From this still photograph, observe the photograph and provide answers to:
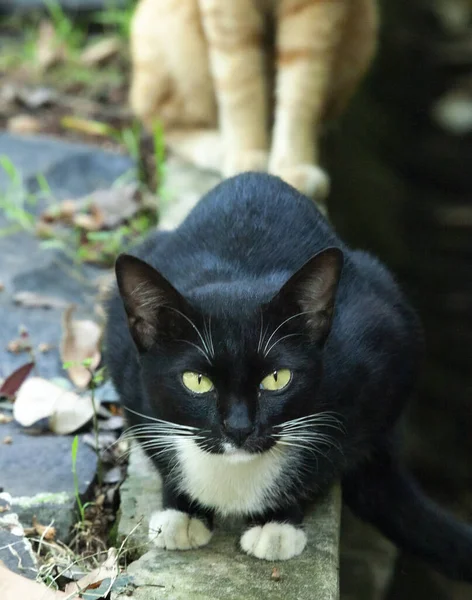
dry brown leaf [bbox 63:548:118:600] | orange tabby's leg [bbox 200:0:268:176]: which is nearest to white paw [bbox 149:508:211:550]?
dry brown leaf [bbox 63:548:118:600]

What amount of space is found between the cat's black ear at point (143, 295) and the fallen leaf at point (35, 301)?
3.28 feet

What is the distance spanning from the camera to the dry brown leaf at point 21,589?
152 cm

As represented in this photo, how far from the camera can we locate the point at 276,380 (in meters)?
1.64

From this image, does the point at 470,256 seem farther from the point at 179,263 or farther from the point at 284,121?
the point at 179,263

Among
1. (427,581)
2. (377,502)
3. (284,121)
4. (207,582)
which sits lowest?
(427,581)

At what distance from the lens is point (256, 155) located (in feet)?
9.87

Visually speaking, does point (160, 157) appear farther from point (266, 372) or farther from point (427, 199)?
point (266, 372)

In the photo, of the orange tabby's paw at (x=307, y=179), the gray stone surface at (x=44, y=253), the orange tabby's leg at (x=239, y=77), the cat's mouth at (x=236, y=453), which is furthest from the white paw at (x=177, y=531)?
the orange tabby's leg at (x=239, y=77)

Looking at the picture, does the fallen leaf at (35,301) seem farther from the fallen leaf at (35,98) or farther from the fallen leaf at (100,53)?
the fallen leaf at (100,53)

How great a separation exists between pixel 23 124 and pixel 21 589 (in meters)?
2.86

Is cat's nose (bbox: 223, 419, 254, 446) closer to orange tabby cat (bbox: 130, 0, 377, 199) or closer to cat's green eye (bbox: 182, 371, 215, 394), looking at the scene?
cat's green eye (bbox: 182, 371, 215, 394)

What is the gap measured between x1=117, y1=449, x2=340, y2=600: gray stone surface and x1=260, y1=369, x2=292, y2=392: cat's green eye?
0.38 meters

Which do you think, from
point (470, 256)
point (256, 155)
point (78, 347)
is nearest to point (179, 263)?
point (78, 347)

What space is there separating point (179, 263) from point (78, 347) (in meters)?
0.57
